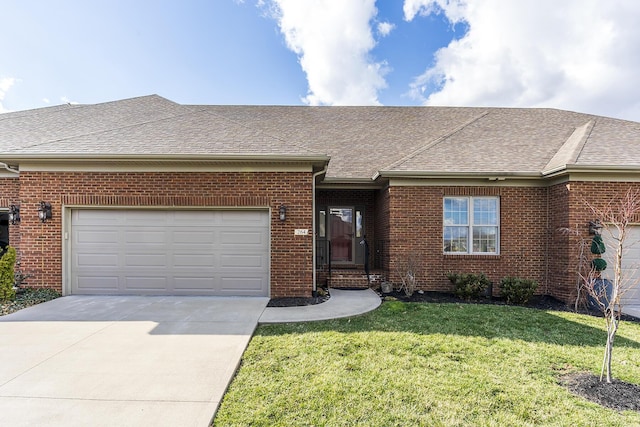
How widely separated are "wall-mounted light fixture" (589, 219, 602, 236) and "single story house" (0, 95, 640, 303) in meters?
0.19

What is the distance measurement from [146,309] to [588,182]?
10782 millimetres

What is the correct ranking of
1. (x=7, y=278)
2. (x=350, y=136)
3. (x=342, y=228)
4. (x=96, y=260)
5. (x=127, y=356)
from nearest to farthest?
(x=127, y=356) → (x=7, y=278) → (x=96, y=260) → (x=342, y=228) → (x=350, y=136)

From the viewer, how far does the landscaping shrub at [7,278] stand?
274 inches

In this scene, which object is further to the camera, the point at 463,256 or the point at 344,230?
the point at 344,230

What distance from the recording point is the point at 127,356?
14.3 ft

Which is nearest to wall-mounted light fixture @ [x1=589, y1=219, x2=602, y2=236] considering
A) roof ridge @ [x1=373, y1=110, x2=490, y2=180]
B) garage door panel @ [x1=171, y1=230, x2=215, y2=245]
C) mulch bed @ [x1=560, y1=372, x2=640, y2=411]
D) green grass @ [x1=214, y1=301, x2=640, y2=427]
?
green grass @ [x1=214, y1=301, x2=640, y2=427]

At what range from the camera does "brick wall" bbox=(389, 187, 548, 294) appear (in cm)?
867

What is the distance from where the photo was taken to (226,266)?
25.9ft

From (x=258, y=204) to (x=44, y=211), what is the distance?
5.21 m

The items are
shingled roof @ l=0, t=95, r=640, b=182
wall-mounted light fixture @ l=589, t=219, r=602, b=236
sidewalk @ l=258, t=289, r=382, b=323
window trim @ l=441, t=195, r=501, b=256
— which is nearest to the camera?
sidewalk @ l=258, t=289, r=382, b=323

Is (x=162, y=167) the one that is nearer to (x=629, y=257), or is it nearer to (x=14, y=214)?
(x=14, y=214)

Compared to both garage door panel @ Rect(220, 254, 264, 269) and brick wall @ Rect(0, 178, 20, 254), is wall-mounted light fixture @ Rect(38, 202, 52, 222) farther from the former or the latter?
garage door panel @ Rect(220, 254, 264, 269)

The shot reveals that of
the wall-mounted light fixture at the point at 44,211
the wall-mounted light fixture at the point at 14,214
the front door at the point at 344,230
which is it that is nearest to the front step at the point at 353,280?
the front door at the point at 344,230

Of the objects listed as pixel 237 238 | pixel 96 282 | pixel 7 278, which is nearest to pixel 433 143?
pixel 237 238
